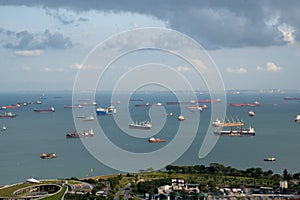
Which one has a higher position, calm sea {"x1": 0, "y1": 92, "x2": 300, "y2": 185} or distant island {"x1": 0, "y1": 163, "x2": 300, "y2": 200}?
calm sea {"x1": 0, "y1": 92, "x2": 300, "y2": 185}

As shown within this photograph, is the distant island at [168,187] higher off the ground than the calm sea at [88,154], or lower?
lower

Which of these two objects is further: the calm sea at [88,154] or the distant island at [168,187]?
the calm sea at [88,154]

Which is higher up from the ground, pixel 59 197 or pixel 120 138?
pixel 120 138

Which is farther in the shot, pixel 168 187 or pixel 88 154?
pixel 88 154

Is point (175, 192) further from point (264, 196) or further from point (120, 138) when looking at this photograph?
point (120, 138)

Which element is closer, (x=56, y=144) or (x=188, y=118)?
(x=56, y=144)

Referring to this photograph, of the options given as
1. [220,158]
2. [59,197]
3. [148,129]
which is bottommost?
[59,197]

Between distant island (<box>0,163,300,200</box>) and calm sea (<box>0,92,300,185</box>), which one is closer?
distant island (<box>0,163,300,200</box>)

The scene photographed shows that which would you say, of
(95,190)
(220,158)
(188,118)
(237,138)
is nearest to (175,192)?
(95,190)

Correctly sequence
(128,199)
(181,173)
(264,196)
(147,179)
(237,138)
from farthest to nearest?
(237,138) < (181,173) < (147,179) < (264,196) < (128,199)

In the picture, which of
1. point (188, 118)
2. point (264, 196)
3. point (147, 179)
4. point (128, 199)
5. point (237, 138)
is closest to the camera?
point (128, 199)

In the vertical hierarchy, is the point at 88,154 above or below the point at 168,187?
above
